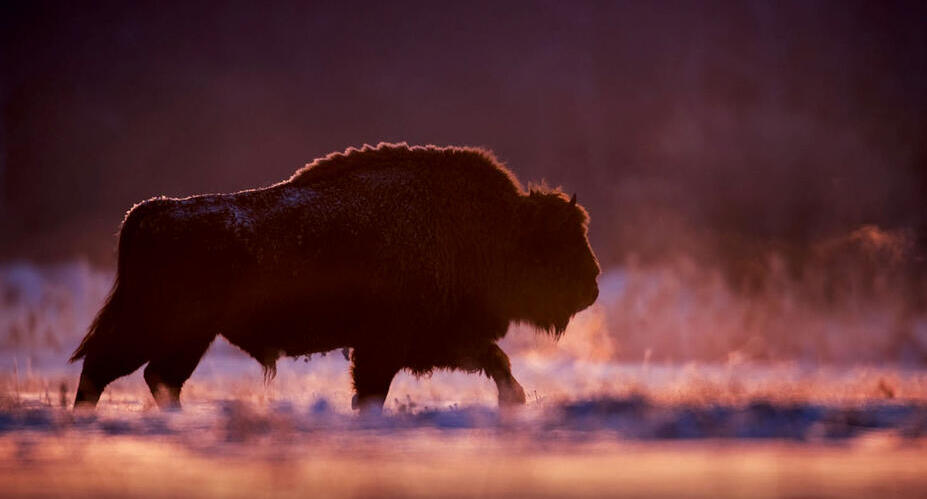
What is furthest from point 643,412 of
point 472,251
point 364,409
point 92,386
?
point 92,386

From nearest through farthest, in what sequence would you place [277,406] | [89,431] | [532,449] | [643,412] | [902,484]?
[902,484] → [532,449] → [89,431] → [643,412] → [277,406]

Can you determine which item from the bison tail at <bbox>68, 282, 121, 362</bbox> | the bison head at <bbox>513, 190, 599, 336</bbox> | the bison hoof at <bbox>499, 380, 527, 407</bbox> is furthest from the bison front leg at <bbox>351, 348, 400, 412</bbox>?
the bison tail at <bbox>68, 282, 121, 362</bbox>

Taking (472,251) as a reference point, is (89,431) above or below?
below

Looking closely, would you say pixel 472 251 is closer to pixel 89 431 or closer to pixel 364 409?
pixel 364 409

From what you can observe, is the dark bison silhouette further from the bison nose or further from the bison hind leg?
the bison nose

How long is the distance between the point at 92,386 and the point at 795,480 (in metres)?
5.97

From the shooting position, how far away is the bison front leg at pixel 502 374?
9828 millimetres

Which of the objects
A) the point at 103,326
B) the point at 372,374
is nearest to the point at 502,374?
the point at 372,374

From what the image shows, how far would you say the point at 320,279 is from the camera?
899 centimetres

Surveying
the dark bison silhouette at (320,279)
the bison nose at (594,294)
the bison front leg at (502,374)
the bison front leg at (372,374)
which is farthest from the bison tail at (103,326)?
the bison nose at (594,294)

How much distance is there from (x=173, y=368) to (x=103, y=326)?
669mm

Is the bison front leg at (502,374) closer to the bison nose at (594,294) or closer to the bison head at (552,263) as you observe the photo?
the bison head at (552,263)

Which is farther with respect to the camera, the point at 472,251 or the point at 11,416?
the point at 472,251

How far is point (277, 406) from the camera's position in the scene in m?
8.04
